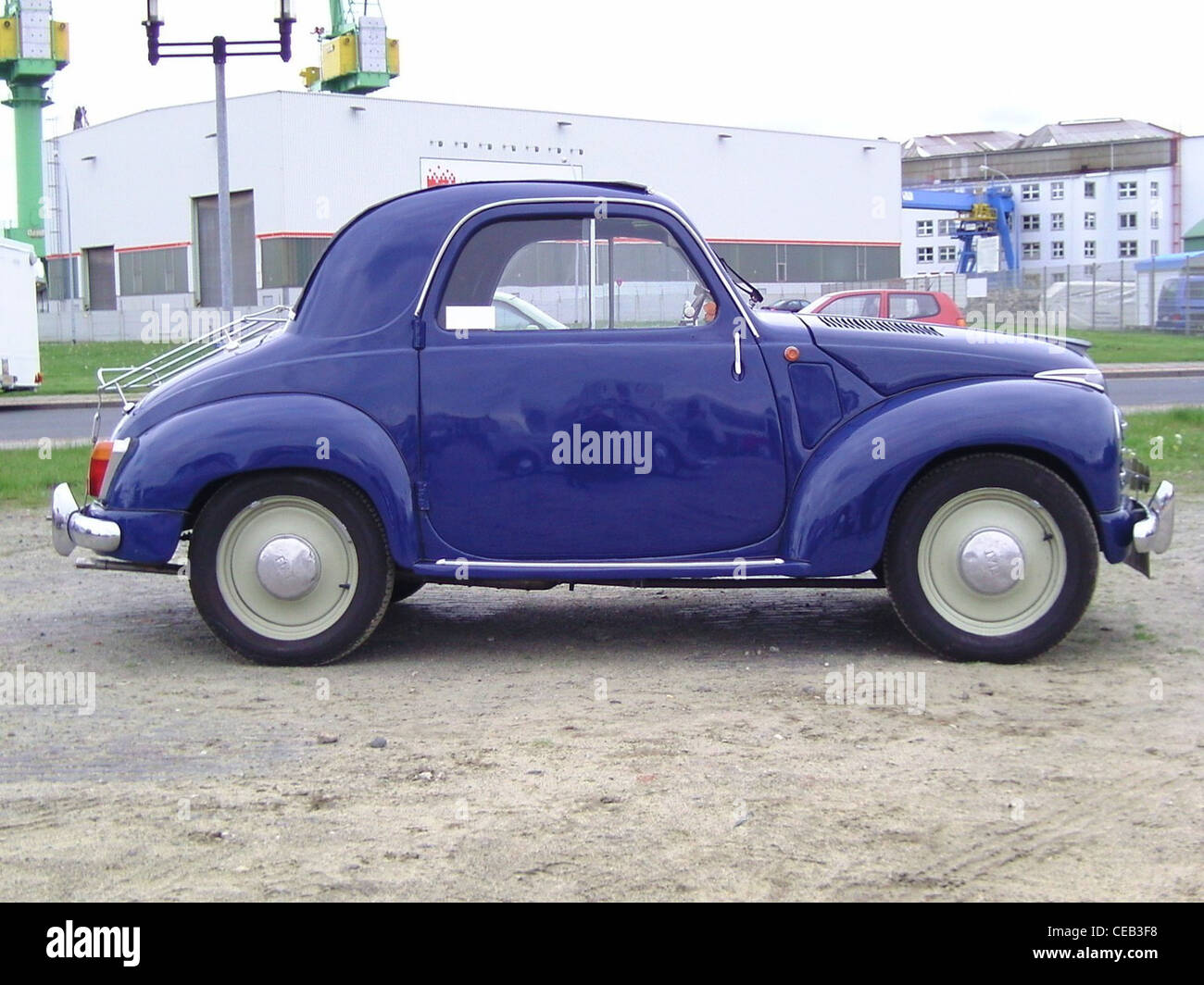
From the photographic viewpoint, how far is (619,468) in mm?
6090

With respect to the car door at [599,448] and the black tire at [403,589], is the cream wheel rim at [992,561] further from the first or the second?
the black tire at [403,589]

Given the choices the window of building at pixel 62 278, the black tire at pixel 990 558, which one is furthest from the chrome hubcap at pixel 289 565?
the window of building at pixel 62 278

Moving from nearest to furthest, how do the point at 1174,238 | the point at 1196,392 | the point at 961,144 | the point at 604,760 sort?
the point at 604,760 < the point at 1196,392 < the point at 1174,238 < the point at 961,144

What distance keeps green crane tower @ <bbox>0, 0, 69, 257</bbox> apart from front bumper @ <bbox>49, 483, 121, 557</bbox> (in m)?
58.0

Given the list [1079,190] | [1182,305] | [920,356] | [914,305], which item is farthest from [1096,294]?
[1079,190]

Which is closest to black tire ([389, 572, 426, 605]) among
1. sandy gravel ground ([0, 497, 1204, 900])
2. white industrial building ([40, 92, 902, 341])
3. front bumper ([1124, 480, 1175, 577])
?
sandy gravel ground ([0, 497, 1204, 900])

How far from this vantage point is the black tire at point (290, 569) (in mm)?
6121

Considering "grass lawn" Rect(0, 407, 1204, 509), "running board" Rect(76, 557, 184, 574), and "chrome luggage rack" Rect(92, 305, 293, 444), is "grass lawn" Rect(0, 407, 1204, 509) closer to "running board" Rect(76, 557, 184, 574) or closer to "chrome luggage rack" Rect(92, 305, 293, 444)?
"chrome luggage rack" Rect(92, 305, 293, 444)

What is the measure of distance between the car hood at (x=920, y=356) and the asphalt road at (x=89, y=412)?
11951mm

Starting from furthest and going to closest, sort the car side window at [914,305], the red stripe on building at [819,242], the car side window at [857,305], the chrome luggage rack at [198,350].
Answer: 1. the red stripe on building at [819,242]
2. the car side window at [857,305]
3. the car side window at [914,305]
4. the chrome luggage rack at [198,350]

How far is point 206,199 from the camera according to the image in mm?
51438
